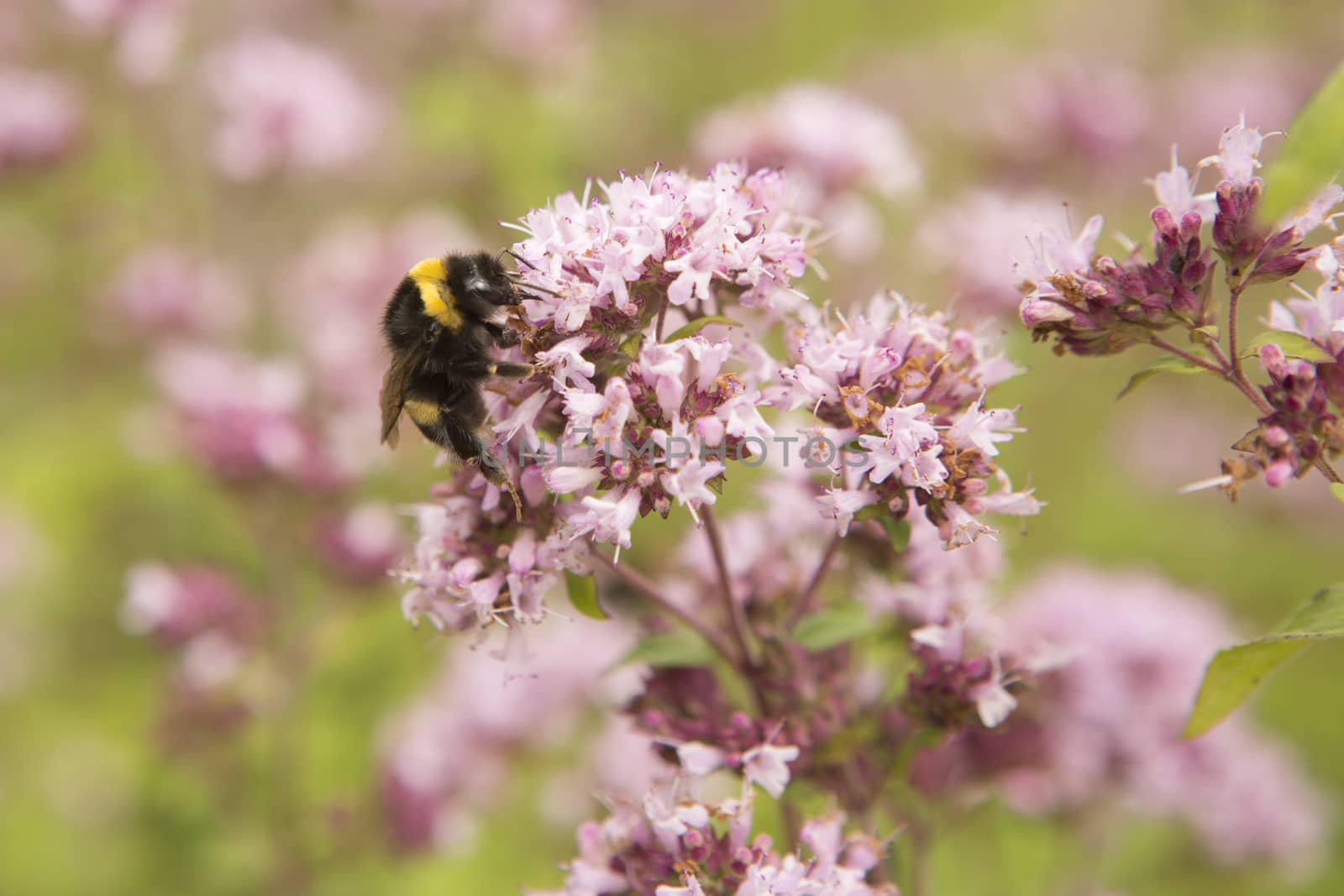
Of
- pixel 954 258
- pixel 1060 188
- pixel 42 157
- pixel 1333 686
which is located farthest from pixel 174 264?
pixel 1333 686

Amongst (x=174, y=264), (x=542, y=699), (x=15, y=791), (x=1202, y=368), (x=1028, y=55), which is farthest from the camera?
(x=1028, y=55)

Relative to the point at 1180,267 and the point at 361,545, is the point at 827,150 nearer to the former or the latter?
the point at 361,545

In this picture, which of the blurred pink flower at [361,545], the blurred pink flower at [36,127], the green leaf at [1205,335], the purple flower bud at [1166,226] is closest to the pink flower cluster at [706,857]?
the green leaf at [1205,335]

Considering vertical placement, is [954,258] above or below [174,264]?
below

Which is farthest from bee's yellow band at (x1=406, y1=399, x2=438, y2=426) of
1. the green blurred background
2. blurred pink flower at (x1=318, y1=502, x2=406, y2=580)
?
the green blurred background

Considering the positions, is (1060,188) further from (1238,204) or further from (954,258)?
(1238,204)

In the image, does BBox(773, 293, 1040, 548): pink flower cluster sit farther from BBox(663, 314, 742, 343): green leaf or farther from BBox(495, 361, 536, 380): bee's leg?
BBox(495, 361, 536, 380): bee's leg

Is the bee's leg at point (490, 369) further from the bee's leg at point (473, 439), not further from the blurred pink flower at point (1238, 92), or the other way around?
the blurred pink flower at point (1238, 92)
